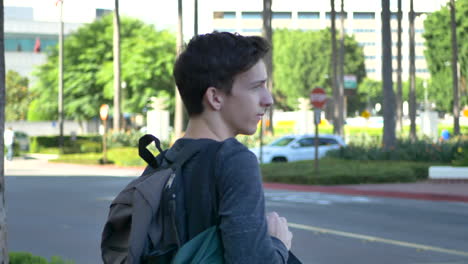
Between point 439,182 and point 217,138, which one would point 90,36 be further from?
point 217,138

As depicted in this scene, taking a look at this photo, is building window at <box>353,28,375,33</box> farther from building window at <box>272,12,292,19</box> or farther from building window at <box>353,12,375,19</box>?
building window at <box>272,12,292,19</box>

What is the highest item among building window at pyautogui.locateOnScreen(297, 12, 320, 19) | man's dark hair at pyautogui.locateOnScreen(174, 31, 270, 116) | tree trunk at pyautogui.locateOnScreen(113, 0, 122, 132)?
building window at pyautogui.locateOnScreen(297, 12, 320, 19)

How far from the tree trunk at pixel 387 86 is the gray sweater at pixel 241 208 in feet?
101

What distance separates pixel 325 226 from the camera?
52.1ft

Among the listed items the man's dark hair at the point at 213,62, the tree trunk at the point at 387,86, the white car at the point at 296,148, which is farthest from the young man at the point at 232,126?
the white car at the point at 296,148

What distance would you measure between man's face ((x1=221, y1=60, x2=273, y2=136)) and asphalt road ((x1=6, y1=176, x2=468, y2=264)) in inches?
342

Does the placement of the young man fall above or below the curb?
above

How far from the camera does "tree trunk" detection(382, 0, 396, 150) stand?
3322 cm

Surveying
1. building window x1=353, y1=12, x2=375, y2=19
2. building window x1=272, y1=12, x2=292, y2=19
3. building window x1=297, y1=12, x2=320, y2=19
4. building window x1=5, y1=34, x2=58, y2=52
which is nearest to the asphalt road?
building window x1=5, y1=34, x2=58, y2=52

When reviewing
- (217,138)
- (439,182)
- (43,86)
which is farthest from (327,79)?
(217,138)

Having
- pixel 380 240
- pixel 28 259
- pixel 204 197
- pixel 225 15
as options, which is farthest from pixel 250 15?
pixel 204 197

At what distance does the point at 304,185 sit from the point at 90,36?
4474cm

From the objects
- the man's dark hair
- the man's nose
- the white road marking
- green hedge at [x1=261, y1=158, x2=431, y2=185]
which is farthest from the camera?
green hedge at [x1=261, y1=158, x2=431, y2=185]

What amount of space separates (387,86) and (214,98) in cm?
3092
